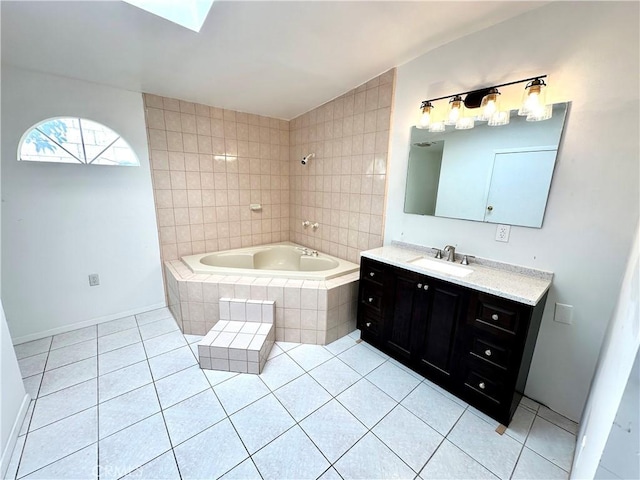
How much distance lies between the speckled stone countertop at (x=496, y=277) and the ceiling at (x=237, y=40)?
1560 mm

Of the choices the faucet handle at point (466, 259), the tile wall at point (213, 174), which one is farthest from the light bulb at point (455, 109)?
the tile wall at point (213, 174)

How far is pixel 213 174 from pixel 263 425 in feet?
8.07

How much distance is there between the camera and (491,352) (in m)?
1.48

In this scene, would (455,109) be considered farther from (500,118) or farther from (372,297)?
(372,297)

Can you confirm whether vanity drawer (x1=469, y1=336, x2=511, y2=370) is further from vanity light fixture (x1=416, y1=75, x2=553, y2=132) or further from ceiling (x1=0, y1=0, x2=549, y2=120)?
ceiling (x1=0, y1=0, x2=549, y2=120)

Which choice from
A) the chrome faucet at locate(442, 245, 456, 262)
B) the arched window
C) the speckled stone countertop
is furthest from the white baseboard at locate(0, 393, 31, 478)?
the chrome faucet at locate(442, 245, 456, 262)

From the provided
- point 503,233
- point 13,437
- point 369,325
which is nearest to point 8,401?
point 13,437

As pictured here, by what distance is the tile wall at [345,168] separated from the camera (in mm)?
2383

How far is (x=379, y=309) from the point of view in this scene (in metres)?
2.07

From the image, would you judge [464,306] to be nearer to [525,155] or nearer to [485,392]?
[485,392]

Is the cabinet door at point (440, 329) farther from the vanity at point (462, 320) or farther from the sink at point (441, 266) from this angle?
the sink at point (441, 266)

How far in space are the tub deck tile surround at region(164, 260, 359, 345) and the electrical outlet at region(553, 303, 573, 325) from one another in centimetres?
139

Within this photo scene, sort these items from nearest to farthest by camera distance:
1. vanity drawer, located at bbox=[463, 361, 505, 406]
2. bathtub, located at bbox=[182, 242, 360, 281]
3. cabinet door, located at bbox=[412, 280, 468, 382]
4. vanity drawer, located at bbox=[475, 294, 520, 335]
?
vanity drawer, located at bbox=[475, 294, 520, 335] → vanity drawer, located at bbox=[463, 361, 505, 406] → cabinet door, located at bbox=[412, 280, 468, 382] → bathtub, located at bbox=[182, 242, 360, 281]

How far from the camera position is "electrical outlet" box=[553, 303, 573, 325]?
5.02 feet
